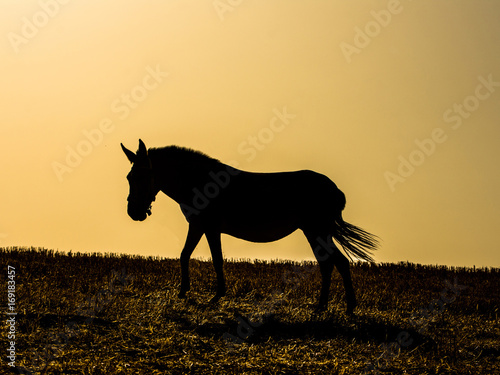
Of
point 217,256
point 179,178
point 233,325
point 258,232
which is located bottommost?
point 233,325

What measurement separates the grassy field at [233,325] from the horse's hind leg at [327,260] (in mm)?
473

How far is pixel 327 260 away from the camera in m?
11.1

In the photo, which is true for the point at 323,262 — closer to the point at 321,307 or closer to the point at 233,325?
the point at 321,307

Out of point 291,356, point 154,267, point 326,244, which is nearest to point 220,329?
point 291,356

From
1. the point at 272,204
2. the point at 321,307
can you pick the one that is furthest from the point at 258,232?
the point at 321,307

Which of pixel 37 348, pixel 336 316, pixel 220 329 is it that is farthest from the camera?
pixel 336 316

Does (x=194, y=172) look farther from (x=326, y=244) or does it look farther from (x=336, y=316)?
(x=336, y=316)

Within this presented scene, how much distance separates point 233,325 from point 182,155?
11.6ft

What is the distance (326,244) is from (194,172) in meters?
2.80

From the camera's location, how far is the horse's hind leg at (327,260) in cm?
A: 1104

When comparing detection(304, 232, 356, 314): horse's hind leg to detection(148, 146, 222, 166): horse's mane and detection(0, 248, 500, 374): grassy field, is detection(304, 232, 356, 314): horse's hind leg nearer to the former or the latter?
detection(0, 248, 500, 374): grassy field

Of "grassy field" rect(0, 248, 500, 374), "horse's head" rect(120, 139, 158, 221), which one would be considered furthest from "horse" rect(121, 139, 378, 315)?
"grassy field" rect(0, 248, 500, 374)

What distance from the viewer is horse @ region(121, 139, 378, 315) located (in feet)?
36.1

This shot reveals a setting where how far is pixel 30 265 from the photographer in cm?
1434
